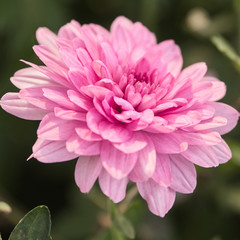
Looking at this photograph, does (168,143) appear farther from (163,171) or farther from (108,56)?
(108,56)

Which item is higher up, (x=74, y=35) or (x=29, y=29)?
(x=74, y=35)

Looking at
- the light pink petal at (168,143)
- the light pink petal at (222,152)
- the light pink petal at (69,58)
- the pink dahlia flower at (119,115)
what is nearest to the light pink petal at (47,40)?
the pink dahlia flower at (119,115)

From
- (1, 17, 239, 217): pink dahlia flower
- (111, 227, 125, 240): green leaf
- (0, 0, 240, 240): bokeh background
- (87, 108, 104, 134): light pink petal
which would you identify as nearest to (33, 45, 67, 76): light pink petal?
(1, 17, 239, 217): pink dahlia flower

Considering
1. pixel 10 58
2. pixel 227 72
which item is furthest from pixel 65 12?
pixel 227 72

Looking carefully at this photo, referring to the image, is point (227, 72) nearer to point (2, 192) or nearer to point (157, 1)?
point (157, 1)

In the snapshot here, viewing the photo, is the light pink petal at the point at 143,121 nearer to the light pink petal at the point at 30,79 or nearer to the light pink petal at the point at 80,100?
the light pink petal at the point at 80,100

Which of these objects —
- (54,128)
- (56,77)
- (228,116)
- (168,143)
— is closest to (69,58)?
(56,77)
